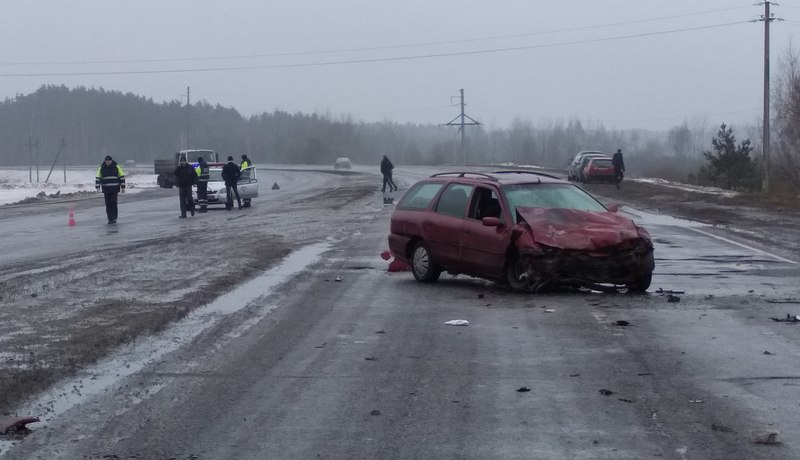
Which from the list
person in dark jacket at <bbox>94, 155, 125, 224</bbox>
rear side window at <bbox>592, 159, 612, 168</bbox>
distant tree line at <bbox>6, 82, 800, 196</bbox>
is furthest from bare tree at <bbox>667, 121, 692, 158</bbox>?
person in dark jacket at <bbox>94, 155, 125, 224</bbox>

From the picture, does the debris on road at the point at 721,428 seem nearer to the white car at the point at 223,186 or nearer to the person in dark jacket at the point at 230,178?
the person in dark jacket at the point at 230,178

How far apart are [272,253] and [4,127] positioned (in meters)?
168

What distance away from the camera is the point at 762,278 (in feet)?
47.0

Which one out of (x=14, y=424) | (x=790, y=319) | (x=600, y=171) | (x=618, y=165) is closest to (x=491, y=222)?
(x=790, y=319)

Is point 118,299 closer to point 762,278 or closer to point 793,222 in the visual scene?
point 762,278

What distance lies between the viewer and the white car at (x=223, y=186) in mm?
36344

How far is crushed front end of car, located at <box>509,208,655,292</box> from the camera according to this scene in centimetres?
1227

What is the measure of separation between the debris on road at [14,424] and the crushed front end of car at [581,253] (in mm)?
7002

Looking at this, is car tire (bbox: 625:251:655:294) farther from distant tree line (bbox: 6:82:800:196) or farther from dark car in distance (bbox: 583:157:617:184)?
distant tree line (bbox: 6:82:800:196)

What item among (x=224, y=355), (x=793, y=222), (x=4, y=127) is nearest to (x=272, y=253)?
(x=224, y=355)

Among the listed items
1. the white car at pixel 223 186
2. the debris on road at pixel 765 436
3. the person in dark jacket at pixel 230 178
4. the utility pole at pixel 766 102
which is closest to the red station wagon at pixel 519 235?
the debris on road at pixel 765 436

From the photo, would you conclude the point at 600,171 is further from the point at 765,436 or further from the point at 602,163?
the point at 765,436

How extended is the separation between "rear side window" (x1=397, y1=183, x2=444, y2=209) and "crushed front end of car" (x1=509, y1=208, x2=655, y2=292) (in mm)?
2081

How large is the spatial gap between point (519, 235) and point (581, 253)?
0.82 metres
